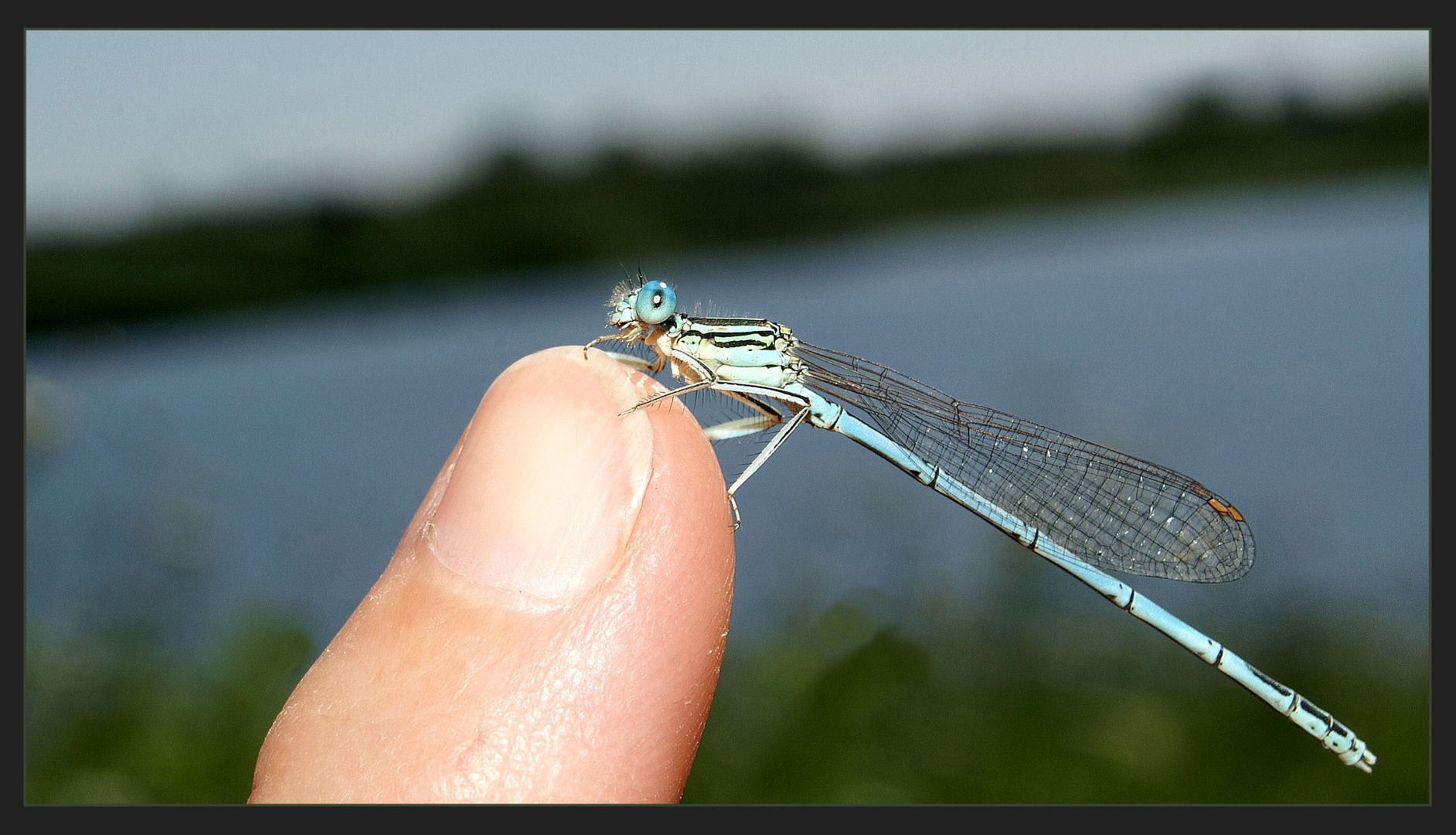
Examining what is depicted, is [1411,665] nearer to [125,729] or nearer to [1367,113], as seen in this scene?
[125,729]

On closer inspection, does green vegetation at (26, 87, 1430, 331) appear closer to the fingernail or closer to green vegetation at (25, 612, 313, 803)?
green vegetation at (25, 612, 313, 803)

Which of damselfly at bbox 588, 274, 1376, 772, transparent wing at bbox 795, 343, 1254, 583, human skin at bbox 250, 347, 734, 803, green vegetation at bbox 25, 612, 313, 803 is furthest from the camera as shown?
green vegetation at bbox 25, 612, 313, 803

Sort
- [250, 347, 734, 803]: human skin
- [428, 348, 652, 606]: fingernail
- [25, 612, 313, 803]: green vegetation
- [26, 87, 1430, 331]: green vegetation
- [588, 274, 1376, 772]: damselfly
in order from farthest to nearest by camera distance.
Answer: [26, 87, 1430, 331]: green vegetation < [25, 612, 313, 803]: green vegetation < [588, 274, 1376, 772]: damselfly < [428, 348, 652, 606]: fingernail < [250, 347, 734, 803]: human skin

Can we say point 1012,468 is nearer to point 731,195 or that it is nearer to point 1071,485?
point 1071,485

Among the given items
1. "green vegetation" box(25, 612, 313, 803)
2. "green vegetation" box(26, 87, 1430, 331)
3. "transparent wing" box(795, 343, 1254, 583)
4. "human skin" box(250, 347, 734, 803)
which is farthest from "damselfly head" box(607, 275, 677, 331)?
"green vegetation" box(26, 87, 1430, 331)

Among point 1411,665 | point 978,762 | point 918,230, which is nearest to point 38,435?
Answer: point 978,762

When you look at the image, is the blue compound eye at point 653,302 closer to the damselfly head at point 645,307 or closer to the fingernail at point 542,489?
the damselfly head at point 645,307

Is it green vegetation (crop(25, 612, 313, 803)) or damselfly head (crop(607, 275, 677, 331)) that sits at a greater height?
damselfly head (crop(607, 275, 677, 331))
